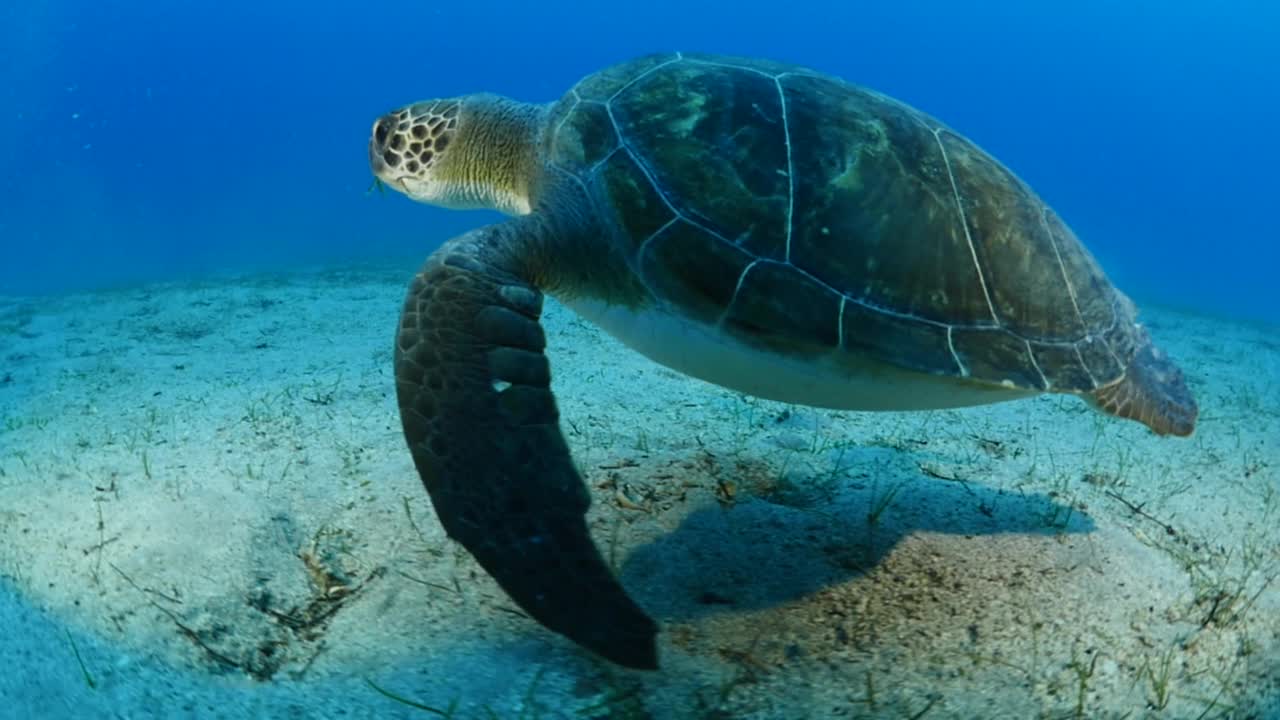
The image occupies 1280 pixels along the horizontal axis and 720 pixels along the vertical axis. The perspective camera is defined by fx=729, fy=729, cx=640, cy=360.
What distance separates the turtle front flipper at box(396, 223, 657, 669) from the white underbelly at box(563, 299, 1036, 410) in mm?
528

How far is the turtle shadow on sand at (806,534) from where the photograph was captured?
2.57 m

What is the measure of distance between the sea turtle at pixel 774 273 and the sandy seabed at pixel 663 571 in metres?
0.59

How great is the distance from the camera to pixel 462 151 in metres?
4.07

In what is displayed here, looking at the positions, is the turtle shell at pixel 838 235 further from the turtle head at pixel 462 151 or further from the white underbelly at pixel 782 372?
the turtle head at pixel 462 151

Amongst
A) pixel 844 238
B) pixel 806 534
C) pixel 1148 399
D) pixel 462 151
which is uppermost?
pixel 462 151

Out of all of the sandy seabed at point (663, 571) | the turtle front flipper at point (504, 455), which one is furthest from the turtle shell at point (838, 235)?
the sandy seabed at point (663, 571)

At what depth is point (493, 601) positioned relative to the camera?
244 cm

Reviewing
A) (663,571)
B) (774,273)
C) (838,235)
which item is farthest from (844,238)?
(663,571)

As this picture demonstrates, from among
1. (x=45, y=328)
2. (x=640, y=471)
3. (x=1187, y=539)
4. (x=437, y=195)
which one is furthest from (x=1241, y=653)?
(x=45, y=328)

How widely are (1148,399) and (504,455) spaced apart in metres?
2.77

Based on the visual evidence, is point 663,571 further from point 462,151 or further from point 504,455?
point 462,151

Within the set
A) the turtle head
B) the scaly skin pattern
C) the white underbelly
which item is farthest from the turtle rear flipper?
the turtle head

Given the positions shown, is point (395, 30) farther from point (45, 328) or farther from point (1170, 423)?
point (1170, 423)

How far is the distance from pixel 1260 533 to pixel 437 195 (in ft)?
15.0
